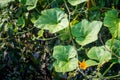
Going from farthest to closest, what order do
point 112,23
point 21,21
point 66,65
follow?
point 21,21, point 112,23, point 66,65

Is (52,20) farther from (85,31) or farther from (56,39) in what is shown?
(56,39)

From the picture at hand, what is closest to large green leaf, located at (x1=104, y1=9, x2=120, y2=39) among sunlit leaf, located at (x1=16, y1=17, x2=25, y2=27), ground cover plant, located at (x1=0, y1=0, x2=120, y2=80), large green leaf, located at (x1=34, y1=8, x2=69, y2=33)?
ground cover plant, located at (x1=0, y1=0, x2=120, y2=80)

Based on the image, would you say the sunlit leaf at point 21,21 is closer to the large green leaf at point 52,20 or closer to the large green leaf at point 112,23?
the large green leaf at point 52,20

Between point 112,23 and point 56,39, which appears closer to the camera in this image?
point 112,23

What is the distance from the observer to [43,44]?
180 cm

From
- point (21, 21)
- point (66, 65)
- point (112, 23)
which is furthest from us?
point (21, 21)

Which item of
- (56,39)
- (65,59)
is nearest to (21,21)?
(56,39)

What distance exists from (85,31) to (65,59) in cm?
13

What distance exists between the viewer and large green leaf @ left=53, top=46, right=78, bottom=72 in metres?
1.30

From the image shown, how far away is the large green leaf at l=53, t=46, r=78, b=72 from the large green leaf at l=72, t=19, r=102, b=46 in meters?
0.05

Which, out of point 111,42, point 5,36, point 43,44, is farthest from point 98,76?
point 5,36

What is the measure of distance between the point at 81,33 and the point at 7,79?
0.71 m

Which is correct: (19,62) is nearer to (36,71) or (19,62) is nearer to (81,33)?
(36,71)

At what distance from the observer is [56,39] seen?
1726 mm
